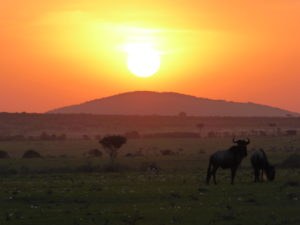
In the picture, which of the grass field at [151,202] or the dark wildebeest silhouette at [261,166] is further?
the dark wildebeest silhouette at [261,166]

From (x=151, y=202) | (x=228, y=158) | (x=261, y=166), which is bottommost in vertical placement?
(x=151, y=202)

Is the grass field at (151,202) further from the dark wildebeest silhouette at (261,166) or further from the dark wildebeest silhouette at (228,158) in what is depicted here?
the dark wildebeest silhouette at (228,158)

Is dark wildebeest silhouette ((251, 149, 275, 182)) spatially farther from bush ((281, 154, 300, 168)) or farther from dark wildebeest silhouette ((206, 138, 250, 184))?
bush ((281, 154, 300, 168))

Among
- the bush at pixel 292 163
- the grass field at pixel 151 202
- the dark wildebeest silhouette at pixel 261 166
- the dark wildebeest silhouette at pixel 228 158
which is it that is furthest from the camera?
the bush at pixel 292 163

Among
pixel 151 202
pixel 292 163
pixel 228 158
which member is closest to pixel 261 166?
pixel 228 158

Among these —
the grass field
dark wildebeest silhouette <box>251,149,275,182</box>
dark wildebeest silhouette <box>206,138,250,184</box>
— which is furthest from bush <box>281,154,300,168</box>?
dark wildebeest silhouette <box>206,138,250,184</box>

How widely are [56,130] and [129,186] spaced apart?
432ft

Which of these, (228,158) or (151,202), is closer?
(151,202)

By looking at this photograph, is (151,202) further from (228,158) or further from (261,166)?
(261,166)

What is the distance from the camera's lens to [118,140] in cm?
6250

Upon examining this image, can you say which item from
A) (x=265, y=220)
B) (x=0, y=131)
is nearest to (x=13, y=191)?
(x=265, y=220)

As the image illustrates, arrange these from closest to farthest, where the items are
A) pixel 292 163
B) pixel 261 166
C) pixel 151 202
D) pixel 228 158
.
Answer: pixel 151 202
pixel 228 158
pixel 261 166
pixel 292 163

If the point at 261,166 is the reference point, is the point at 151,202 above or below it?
below

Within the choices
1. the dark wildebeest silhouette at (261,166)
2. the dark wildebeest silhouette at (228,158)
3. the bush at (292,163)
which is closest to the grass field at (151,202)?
the dark wildebeest silhouette at (261,166)
